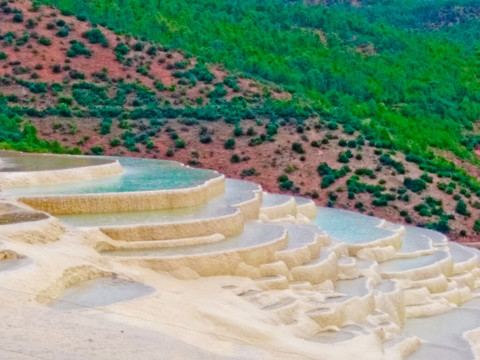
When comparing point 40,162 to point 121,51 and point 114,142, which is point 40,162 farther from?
point 121,51

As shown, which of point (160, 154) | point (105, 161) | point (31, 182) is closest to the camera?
point (31, 182)

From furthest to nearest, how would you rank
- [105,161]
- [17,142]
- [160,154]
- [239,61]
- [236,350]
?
[239,61] → [160,154] → [17,142] → [105,161] → [236,350]

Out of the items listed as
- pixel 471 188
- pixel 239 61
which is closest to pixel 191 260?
pixel 471 188

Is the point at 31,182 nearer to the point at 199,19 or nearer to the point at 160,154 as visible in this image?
the point at 160,154

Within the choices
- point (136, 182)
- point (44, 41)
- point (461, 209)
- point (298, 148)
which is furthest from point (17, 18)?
point (136, 182)

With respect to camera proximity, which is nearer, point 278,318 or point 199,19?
point 278,318

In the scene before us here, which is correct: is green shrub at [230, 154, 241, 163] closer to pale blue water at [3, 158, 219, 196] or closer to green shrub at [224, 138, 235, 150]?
green shrub at [224, 138, 235, 150]

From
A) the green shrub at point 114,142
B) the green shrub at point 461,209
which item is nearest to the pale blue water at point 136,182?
the green shrub at point 114,142
